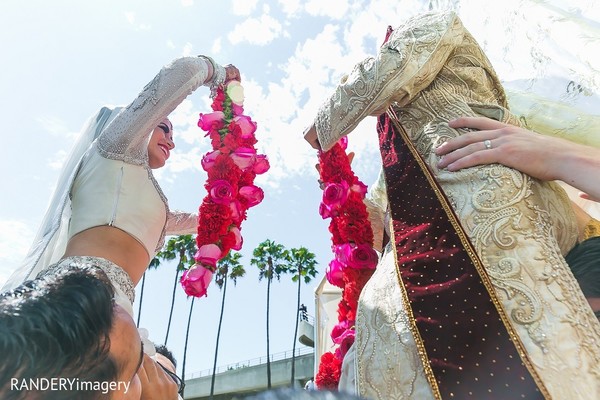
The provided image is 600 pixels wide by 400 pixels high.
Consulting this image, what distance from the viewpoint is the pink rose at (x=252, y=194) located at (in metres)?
4.18

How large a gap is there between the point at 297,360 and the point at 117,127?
25817 millimetres

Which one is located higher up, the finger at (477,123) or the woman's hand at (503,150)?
the finger at (477,123)

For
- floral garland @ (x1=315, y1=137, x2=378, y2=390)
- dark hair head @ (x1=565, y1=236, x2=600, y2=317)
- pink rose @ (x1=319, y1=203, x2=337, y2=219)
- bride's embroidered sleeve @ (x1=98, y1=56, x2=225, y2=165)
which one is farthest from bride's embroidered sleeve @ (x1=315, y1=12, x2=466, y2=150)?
bride's embroidered sleeve @ (x1=98, y1=56, x2=225, y2=165)

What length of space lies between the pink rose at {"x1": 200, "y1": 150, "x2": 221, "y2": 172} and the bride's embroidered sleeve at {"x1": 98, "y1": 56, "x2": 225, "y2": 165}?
0.76 m

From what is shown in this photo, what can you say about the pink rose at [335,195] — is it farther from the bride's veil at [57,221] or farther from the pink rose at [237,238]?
the bride's veil at [57,221]

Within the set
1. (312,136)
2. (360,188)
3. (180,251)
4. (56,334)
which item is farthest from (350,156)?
(180,251)

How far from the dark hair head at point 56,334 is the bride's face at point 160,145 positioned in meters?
2.41

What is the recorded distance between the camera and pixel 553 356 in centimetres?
137

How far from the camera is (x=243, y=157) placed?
14.1ft

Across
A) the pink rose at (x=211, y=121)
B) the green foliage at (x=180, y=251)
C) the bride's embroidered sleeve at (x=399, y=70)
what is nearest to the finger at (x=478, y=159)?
the bride's embroidered sleeve at (x=399, y=70)

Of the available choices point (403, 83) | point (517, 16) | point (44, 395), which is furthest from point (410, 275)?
point (517, 16)

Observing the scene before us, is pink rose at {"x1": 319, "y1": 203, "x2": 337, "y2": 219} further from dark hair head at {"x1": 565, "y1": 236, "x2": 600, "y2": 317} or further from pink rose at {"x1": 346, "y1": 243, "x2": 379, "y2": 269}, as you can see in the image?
dark hair head at {"x1": 565, "y1": 236, "x2": 600, "y2": 317}

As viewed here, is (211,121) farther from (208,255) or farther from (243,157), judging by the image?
(208,255)

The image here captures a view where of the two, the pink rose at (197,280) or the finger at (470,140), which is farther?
the pink rose at (197,280)
